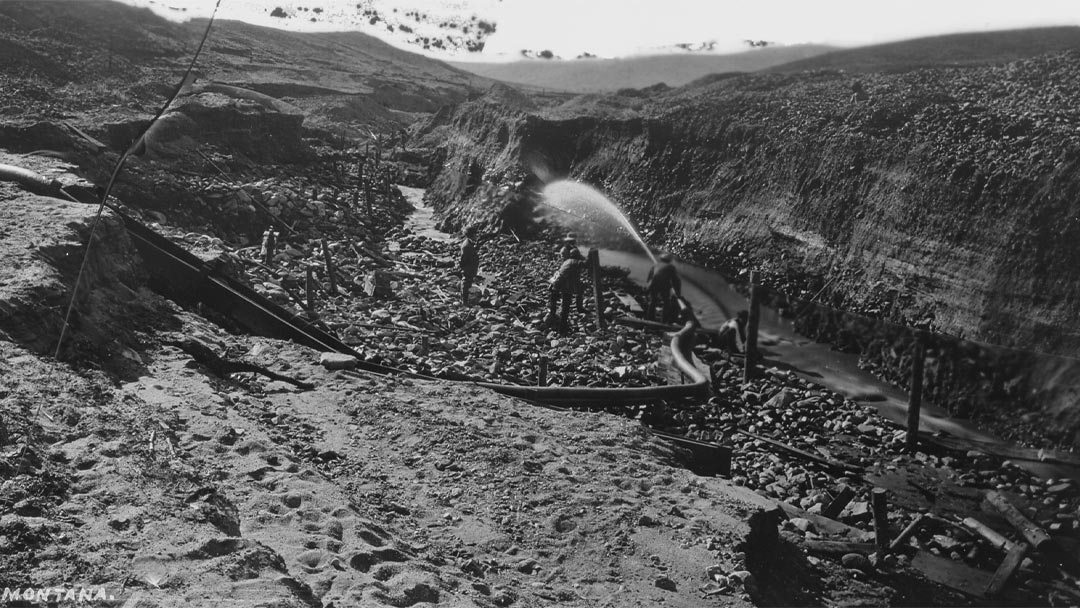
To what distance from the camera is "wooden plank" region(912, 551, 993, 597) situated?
6262 mm

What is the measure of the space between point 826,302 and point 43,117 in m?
14.8

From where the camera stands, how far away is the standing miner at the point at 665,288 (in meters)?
9.02

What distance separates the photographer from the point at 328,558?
417 cm

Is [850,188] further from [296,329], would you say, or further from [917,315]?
[296,329]

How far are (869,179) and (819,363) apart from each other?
5591mm

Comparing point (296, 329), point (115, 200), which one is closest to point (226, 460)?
point (296, 329)

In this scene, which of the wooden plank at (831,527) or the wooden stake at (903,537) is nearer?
the wooden stake at (903,537)

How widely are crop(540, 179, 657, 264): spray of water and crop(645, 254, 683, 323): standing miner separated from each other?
248 inches

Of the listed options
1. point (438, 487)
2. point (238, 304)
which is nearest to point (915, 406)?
point (438, 487)

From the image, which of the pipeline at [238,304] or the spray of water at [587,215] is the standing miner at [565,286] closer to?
the pipeline at [238,304]

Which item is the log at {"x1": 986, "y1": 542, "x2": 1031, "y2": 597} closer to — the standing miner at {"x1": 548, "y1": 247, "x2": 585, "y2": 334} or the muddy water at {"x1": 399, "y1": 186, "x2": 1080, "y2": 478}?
the muddy water at {"x1": 399, "y1": 186, "x2": 1080, "y2": 478}

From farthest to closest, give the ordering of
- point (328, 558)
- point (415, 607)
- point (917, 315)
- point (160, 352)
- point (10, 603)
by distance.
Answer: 1. point (917, 315)
2. point (160, 352)
3. point (328, 558)
4. point (415, 607)
5. point (10, 603)

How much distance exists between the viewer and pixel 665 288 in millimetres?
9445

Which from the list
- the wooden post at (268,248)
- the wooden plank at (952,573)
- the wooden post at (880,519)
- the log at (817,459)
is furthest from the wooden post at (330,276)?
the wooden plank at (952,573)
